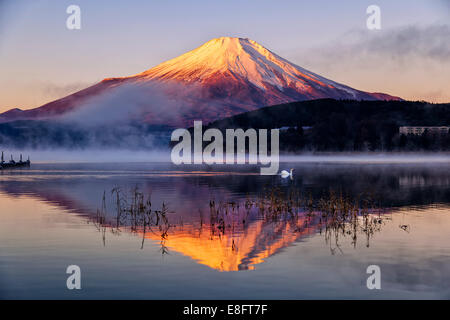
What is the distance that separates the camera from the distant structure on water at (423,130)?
18540 centimetres

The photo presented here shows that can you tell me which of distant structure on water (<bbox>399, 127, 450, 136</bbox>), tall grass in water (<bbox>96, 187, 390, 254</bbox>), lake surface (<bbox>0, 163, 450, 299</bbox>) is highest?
distant structure on water (<bbox>399, 127, 450, 136</bbox>)

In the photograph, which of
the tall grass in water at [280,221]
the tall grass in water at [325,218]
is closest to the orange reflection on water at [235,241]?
the tall grass in water at [280,221]

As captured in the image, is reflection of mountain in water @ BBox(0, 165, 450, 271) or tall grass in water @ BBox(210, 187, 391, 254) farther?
tall grass in water @ BBox(210, 187, 391, 254)

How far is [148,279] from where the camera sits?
53.9 feet

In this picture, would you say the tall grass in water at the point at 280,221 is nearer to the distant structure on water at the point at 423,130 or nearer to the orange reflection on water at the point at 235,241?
the orange reflection on water at the point at 235,241

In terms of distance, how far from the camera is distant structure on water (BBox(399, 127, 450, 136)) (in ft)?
608

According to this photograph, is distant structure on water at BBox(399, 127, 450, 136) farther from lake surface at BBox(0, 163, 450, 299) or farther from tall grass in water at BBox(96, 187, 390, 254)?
tall grass in water at BBox(96, 187, 390, 254)

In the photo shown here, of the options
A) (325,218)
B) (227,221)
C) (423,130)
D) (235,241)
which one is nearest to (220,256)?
(235,241)

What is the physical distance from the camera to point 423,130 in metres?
191

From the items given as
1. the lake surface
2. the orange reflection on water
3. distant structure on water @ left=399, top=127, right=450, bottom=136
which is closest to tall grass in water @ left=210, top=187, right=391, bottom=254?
the lake surface
